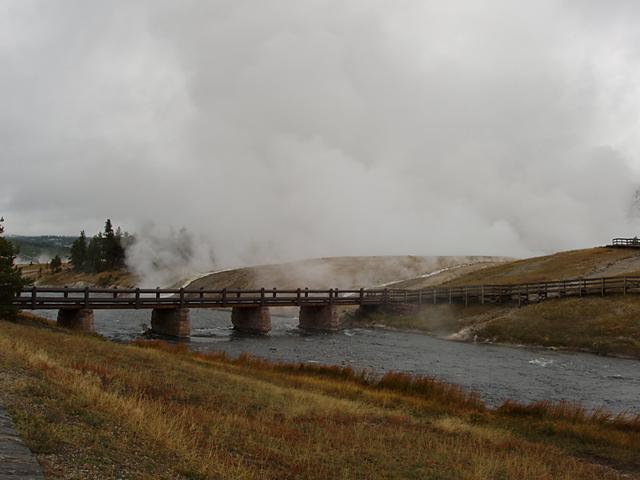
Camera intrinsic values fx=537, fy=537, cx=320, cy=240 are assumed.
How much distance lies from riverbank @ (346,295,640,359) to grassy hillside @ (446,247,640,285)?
41.3 feet

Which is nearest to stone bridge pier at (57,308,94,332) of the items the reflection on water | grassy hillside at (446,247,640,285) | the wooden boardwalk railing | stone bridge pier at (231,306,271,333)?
the wooden boardwalk railing

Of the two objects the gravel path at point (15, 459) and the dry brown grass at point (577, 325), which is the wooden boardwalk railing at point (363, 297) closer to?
the dry brown grass at point (577, 325)

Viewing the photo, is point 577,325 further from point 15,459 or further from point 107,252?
point 107,252

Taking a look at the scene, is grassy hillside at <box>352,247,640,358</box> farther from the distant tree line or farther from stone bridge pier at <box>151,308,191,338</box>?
the distant tree line

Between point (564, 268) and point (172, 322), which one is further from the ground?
point (564, 268)

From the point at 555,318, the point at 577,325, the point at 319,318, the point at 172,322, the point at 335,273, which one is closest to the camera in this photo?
the point at 577,325

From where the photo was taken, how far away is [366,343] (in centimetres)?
5094

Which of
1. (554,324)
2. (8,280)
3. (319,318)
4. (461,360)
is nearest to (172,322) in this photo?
A: (8,280)

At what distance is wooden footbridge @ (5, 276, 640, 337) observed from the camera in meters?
47.6

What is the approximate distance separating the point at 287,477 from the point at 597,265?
67.7 m

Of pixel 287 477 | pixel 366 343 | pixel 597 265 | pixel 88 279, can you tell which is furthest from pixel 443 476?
pixel 88 279

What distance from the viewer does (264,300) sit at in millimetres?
60875

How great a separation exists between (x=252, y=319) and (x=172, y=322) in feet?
31.9

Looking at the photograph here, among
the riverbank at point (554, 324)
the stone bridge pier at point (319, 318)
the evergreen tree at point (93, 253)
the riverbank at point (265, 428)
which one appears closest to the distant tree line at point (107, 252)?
the evergreen tree at point (93, 253)
